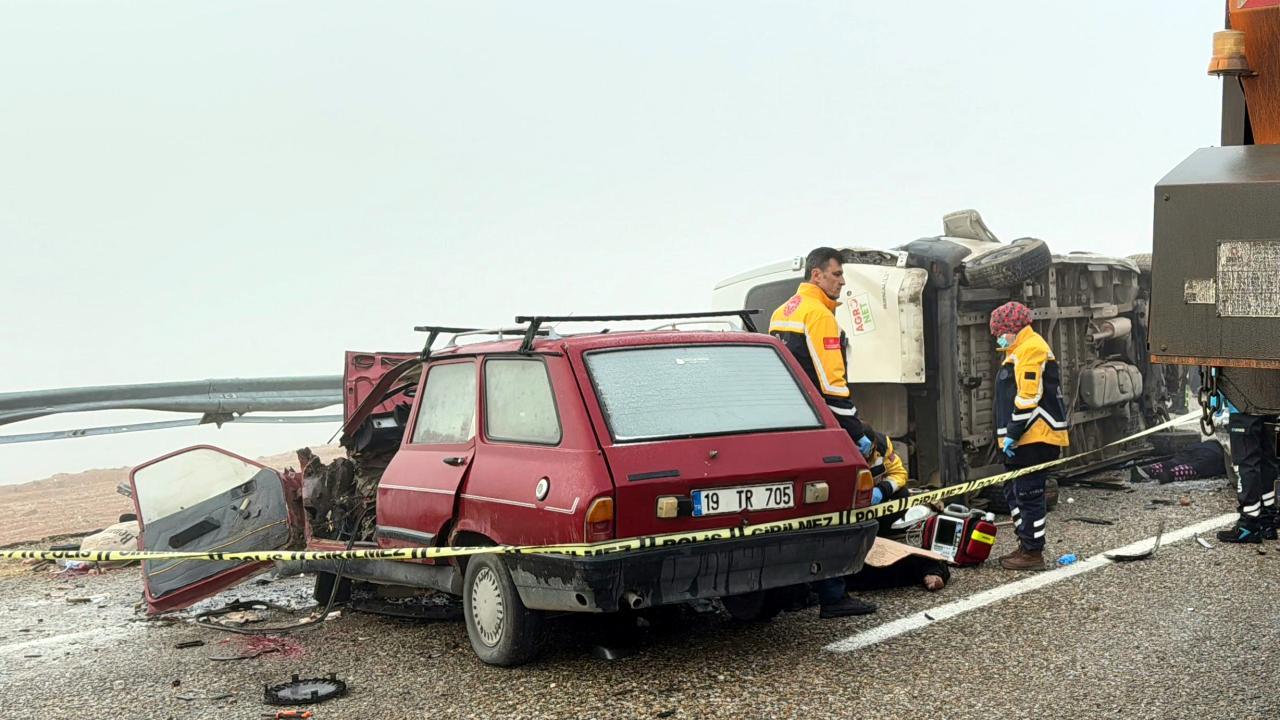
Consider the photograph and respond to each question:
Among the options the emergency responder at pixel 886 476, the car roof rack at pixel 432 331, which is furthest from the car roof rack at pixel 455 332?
the emergency responder at pixel 886 476

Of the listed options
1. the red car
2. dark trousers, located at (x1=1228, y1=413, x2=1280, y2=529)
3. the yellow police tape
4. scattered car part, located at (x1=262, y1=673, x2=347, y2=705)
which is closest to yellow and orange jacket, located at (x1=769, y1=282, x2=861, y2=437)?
the yellow police tape

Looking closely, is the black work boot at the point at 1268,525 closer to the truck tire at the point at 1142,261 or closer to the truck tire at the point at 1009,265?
the truck tire at the point at 1009,265

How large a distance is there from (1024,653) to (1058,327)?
6559 millimetres

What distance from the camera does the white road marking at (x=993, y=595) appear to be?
6.35 metres

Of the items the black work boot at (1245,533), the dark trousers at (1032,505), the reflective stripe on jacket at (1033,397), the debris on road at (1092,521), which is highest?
the reflective stripe on jacket at (1033,397)

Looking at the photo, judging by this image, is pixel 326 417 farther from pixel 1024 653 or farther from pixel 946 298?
pixel 1024 653

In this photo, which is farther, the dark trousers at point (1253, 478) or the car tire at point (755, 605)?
the dark trousers at point (1253, 478)

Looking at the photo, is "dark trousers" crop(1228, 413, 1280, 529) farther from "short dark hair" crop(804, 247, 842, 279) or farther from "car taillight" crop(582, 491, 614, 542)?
"car taillight" crop(582, 491, 614, 542)

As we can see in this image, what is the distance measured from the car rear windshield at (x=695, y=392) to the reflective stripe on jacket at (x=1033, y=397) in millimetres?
2508

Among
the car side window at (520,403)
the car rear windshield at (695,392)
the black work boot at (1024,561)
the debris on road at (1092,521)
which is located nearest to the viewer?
the car rear windshield at (695,392)

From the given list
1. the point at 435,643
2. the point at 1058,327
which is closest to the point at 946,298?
the point at 1058,327

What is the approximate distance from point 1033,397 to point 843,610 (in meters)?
2.31

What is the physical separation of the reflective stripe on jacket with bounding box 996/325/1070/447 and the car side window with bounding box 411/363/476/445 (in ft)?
12.3

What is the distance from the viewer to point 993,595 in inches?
287
